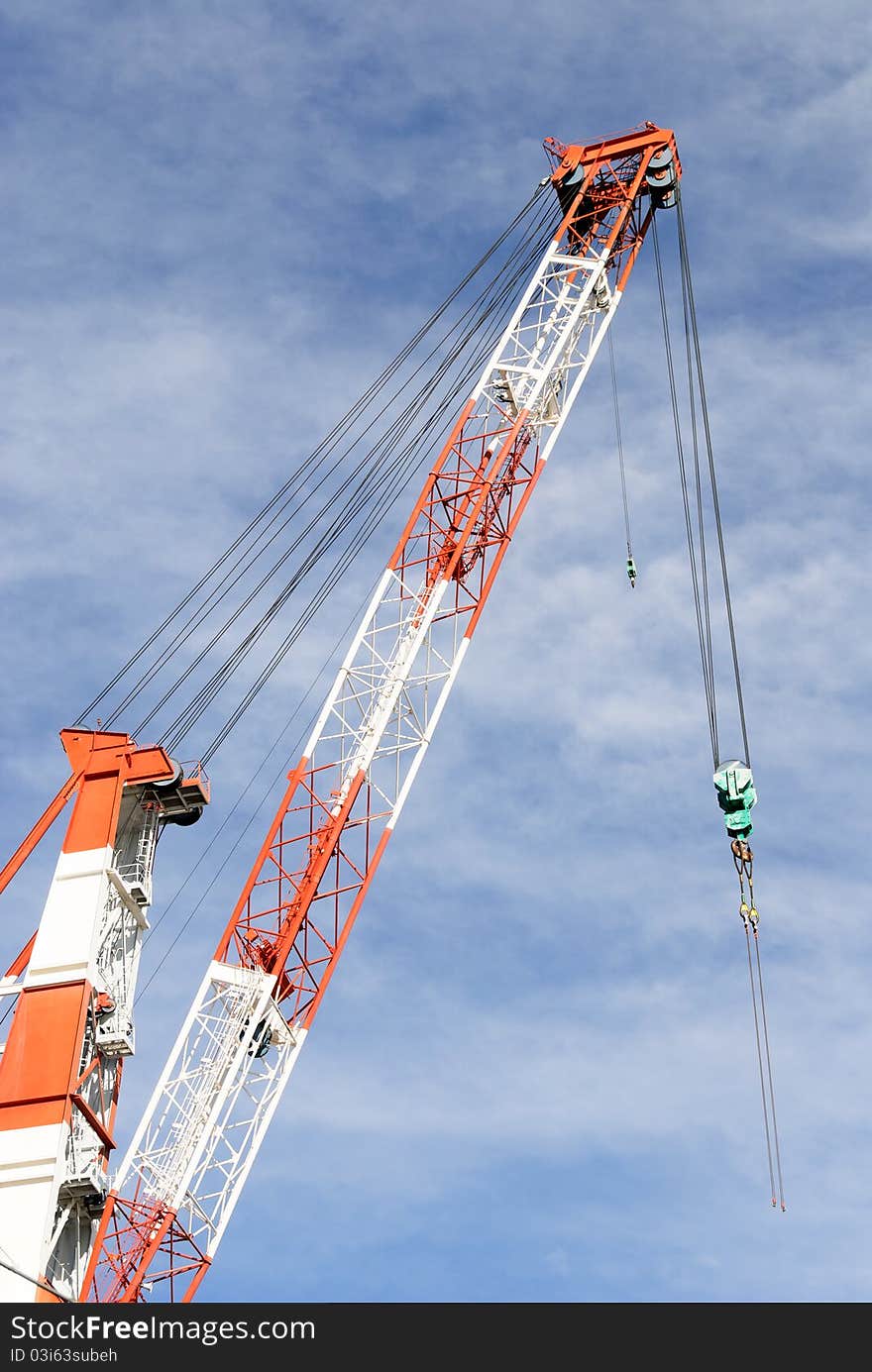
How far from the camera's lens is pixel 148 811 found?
69.2 m

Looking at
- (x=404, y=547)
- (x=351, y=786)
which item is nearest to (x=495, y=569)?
(x=404, y=547)

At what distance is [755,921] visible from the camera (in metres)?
62.1

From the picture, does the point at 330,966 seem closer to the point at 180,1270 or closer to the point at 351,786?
the point at 351,786

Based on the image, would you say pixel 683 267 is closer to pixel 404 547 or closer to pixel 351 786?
pixel 404 547

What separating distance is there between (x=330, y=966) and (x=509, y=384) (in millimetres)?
22868

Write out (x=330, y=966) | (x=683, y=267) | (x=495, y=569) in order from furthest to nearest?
(x=683, y=267) → (x=495, y=569) → (x=330, y=966)

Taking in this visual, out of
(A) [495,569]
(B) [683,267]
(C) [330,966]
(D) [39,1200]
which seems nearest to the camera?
(D) [39,1200]
